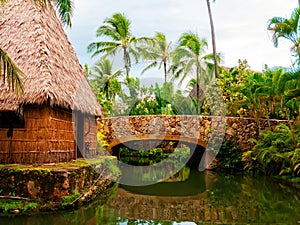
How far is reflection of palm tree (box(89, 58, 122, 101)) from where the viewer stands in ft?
71.3

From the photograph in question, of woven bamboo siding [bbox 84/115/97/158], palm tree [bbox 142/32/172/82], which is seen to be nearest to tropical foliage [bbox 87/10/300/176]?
palm tree [bbox 142/32/172/82]

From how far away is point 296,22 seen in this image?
422 inches

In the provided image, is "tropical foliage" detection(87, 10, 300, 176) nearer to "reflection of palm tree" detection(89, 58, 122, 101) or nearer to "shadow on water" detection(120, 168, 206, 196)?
"reflection of palm tree" detection(89, 58, 122, 101)

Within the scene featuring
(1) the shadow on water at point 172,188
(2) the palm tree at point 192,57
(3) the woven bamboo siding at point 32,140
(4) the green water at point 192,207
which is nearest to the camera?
(4) the green water at point 192,207

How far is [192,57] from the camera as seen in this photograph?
20047mm

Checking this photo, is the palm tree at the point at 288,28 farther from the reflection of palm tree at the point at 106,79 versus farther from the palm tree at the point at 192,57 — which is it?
the reflection of palm tree at the point at 106,79

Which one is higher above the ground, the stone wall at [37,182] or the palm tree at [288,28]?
the palm tree at [288,28]

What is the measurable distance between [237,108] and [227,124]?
0.89 metres

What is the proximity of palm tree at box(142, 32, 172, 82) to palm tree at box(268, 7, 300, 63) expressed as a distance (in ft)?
40.7

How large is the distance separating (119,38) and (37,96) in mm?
15439

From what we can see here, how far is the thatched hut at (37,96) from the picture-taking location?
7254 millimetres

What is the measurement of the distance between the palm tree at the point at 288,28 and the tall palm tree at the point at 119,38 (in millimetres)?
11919

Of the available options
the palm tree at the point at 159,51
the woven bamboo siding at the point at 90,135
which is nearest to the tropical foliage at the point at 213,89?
the palm tree at the point at 159,51

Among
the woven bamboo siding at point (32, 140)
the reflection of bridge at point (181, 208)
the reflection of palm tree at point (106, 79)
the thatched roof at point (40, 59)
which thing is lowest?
the reflection of bridge at point (181, 208)
